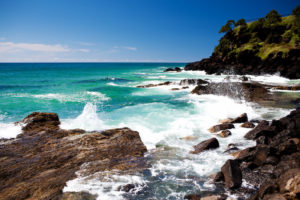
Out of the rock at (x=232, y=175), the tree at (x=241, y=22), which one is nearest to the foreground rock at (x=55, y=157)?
the rock at (x=232, y=175)

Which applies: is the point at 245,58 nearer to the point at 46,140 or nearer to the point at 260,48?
Result: the point at 260,48

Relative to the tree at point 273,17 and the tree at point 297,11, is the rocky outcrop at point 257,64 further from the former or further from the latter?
the tree at point 297,11

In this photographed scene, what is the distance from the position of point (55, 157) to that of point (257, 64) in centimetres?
4998

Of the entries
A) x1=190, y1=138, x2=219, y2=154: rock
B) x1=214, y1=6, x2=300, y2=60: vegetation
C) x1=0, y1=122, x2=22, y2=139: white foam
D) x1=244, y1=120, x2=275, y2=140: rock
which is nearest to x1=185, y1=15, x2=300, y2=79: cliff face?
x1=214, y1=6, x2=300, y2=60: vegetation

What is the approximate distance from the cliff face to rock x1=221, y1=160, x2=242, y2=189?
3853 centimetres

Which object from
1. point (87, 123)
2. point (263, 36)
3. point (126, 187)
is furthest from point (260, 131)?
point (263, 36)

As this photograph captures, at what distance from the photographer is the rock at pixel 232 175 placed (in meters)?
5.69

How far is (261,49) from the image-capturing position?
4675cm

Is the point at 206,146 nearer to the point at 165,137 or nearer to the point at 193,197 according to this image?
the point at 165,137

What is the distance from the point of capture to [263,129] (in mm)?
9227

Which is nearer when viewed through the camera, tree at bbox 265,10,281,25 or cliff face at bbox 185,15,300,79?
cliff face at bbox 185,15,300,79

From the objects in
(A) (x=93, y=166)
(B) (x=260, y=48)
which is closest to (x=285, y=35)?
(B) (x=260, y=48)

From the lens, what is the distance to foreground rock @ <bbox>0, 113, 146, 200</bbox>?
5715 mm

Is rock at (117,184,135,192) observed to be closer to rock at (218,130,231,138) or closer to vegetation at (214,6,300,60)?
rock at (218,130,231,138)
